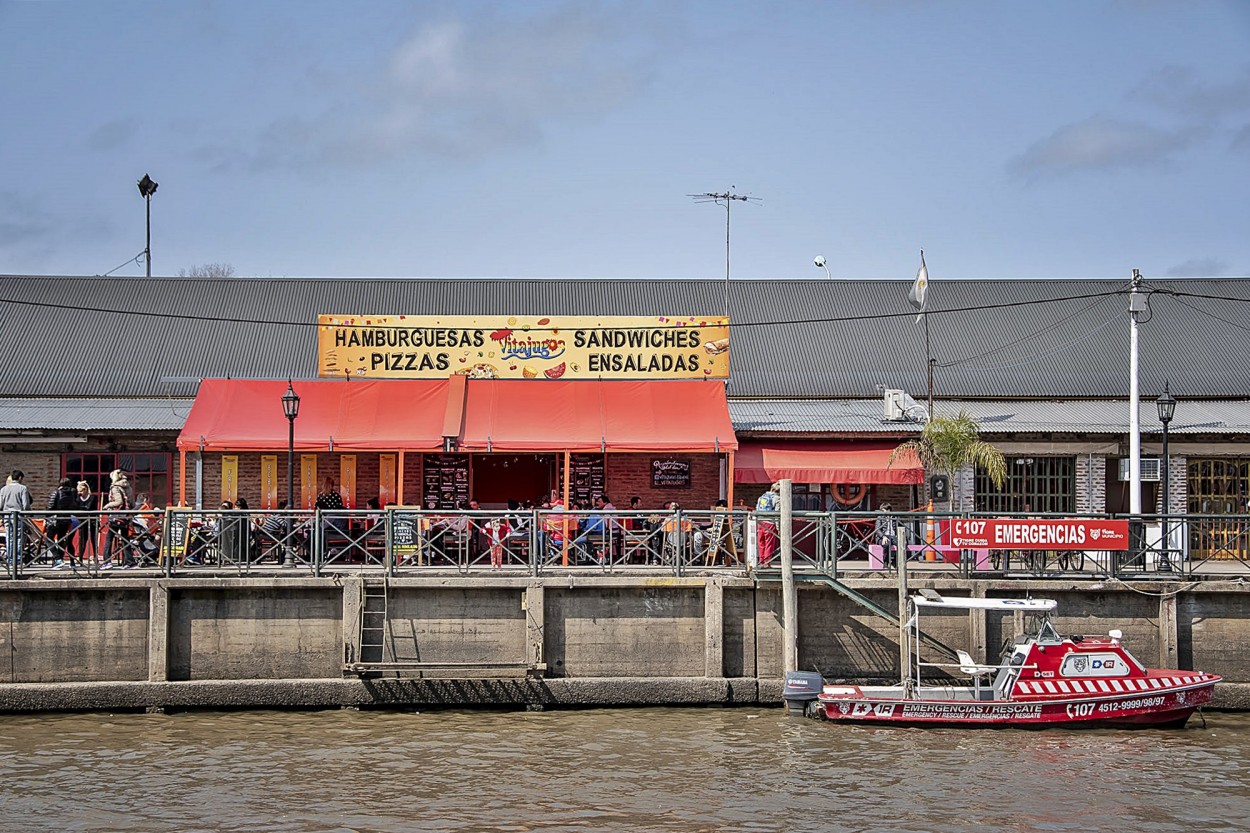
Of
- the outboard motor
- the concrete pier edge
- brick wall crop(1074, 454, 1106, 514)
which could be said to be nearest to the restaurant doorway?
the concrete pier edge

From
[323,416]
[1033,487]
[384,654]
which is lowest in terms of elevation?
[384,654]

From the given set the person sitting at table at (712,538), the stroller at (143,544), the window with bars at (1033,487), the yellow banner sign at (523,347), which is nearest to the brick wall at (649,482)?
the yellow banner sign at (523,347)

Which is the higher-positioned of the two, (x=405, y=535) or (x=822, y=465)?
(x=822, y=465)

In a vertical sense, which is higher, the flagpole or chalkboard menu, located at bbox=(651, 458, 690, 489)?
the flagpole

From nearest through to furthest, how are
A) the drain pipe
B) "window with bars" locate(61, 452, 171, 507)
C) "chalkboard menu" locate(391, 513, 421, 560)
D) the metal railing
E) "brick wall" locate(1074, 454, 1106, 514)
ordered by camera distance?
the drain pipe < the metal railing < "chalkboard menu" locate(391, 513, 421, 560) < "window with bars" locate(61, 452, 171, 507) < "brick wall" locate(1074, 454, 1106, 514)

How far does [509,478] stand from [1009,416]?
1081 centimetres

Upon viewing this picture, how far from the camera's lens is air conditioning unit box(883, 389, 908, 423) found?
2733 cm

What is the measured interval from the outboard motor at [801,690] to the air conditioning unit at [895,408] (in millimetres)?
9949

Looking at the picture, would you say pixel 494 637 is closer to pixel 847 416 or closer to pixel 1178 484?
pixel 847 416

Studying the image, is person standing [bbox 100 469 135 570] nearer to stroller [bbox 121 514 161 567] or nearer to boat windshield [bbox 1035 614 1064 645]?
stroller [bbox 121 514 161 567]

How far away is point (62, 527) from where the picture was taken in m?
21.0

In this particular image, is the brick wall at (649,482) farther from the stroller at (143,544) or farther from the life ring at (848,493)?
the stroller at (143,544)

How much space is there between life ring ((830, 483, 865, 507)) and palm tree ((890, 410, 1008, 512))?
1683 mm

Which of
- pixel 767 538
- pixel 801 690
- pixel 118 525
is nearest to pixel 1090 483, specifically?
pixel 767 538
